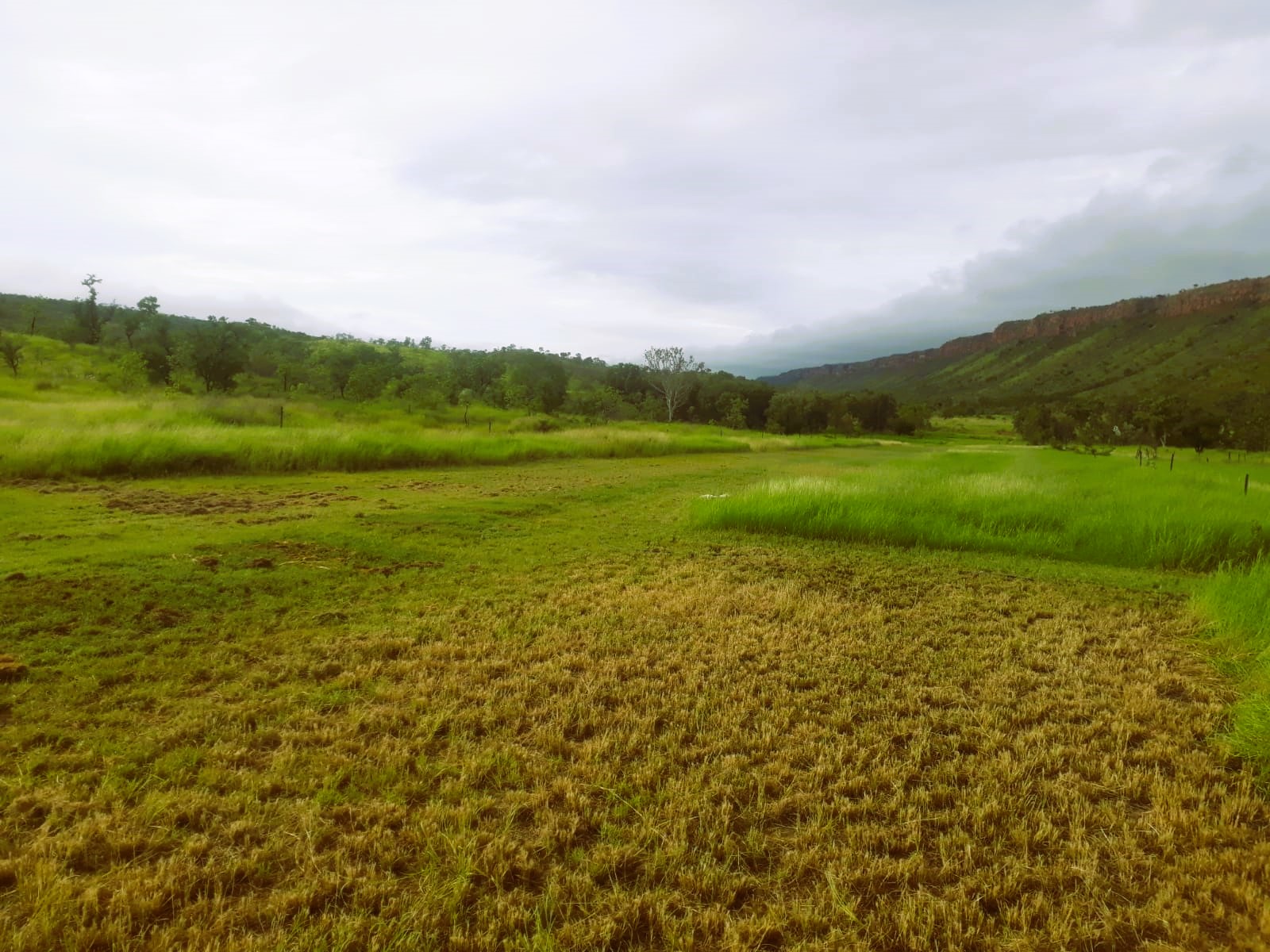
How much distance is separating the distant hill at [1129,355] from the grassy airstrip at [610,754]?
70.6 meters

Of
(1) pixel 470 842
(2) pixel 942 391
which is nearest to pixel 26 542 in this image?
(1) pixel 470 842

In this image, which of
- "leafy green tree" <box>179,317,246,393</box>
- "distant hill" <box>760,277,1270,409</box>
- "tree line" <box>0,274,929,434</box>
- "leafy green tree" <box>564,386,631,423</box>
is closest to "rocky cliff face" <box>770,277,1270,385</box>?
"distant hill" <box>760,277,1270,409</box>

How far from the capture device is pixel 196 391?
133ft

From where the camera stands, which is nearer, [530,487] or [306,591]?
[306,591]

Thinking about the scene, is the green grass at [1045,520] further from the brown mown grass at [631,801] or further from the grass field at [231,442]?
the grass field at [231,442]

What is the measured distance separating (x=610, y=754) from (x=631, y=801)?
0.49 metres

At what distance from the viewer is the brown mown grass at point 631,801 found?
237cm

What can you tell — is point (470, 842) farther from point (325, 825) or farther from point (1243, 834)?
point (1243, 834)

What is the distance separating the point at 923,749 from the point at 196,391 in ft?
162

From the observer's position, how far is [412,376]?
54.7m

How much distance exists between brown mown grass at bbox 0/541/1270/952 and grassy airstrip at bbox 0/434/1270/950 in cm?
2

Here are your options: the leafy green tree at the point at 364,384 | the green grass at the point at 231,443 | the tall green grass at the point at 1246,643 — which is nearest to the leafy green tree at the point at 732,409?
the green grass at the point at 231,443

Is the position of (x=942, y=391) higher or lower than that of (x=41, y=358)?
higher

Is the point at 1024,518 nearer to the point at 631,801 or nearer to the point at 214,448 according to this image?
the point at 631,801
